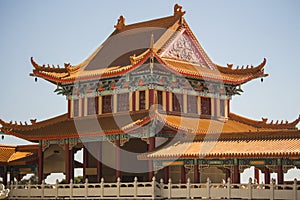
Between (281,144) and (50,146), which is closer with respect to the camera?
(281,144)

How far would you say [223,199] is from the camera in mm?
32969

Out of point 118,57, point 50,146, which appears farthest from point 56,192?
point 118,57

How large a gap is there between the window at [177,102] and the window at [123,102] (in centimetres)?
285

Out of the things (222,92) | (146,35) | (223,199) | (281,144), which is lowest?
(223,199)

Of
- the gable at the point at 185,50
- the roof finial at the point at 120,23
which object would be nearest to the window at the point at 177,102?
the gable at the point at 185,50

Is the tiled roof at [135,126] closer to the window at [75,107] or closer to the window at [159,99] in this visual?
the window at [75,107]

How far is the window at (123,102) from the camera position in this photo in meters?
41.8

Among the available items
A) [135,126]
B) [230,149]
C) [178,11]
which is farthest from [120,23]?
[230,149]

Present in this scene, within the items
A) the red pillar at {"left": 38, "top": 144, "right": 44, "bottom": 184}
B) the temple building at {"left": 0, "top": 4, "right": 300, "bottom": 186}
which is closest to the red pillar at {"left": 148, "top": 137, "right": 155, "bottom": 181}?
the temple building at {"left": 0, "top": 4, "right": 300, "bottom": 186}

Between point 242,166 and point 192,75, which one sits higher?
point 192,75

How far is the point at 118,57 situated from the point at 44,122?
253 inches

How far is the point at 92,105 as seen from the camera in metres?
43.6

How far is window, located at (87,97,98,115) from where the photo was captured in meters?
43.3

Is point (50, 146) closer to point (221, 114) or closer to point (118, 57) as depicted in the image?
point (118, 57)
